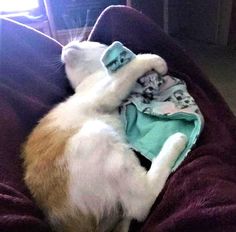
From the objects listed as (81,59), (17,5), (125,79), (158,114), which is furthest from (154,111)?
(17,5)

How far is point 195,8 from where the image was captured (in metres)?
3.00

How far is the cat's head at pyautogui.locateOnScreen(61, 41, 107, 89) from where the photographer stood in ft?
4.25

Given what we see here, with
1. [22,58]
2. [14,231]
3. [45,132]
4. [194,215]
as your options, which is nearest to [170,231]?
[194,215]

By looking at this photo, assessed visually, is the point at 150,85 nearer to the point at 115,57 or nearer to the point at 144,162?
the point at 115,57

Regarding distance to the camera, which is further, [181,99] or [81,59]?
[81,59]

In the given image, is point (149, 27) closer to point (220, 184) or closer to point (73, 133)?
point (73, 133)

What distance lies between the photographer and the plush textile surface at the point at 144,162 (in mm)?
795

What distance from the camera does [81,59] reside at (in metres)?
1.31

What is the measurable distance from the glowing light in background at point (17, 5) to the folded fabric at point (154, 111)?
3.91 feet

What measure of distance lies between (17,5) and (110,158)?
60.5 inches

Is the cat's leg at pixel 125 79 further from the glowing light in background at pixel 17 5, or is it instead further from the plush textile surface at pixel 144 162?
the glowing light in background at pixel 17 5

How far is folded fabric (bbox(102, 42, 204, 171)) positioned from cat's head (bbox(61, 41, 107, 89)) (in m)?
0.14

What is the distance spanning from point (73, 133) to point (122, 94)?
0.80ft

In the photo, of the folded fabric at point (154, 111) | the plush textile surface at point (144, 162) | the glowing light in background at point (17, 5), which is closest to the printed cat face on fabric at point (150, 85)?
the folded fabric at point (154, 111)
